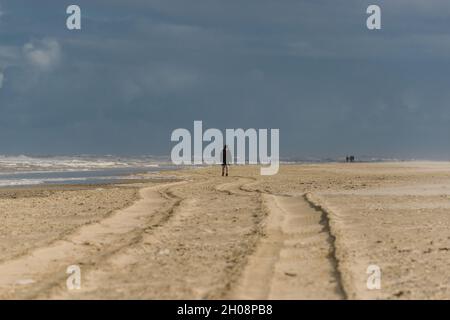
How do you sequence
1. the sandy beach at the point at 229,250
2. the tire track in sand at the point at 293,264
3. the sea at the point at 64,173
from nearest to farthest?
the tire track in sand at the point at 293,264 < the sandy beach at the point at 229,250 < the sea at the point at 64,173

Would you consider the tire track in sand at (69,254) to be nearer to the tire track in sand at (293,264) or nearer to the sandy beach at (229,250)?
the sandy beach at (229,250)

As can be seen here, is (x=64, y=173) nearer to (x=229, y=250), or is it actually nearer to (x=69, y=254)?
(x=69, y=254)

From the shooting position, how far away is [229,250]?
10031 mm

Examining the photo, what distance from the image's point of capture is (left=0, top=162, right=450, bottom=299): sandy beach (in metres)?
7.44

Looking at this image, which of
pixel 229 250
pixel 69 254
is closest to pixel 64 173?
pixel 69 254

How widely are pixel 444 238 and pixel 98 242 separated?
236 inches

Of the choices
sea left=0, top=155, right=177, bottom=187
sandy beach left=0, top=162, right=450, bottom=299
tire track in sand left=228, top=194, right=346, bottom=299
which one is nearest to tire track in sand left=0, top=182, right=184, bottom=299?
sandy beach left=0, top=162, right=450, bottom=299

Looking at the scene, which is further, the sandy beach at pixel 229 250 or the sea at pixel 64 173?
the sea at pixel 64 173

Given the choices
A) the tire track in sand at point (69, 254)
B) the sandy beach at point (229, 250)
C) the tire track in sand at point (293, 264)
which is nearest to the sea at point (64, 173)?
the sandy beach at point (229, 250)

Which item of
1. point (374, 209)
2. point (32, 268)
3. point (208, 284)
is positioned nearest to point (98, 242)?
point (32, 268)

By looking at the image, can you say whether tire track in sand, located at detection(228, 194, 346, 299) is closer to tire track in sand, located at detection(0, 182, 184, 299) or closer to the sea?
tire track in sand, located at detection(0, 182, 184, 299)

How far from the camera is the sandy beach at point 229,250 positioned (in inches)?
293
